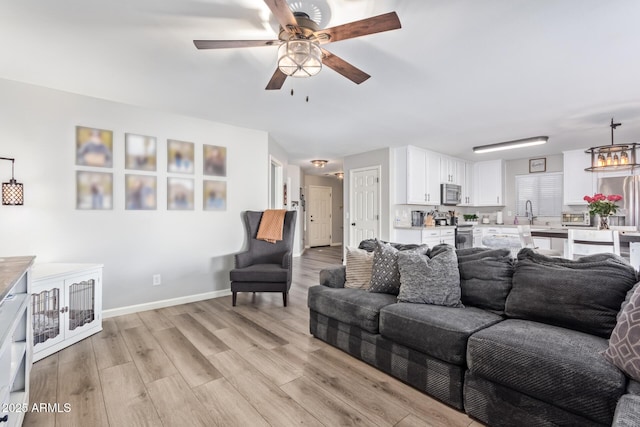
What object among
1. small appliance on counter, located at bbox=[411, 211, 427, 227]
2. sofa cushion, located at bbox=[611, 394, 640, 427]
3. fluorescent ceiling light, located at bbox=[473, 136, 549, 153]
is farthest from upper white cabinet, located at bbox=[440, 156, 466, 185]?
sofa cushion, located at bbox=[611, 394, 640, 427]

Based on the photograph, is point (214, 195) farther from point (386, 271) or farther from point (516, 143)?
point (516, 143)

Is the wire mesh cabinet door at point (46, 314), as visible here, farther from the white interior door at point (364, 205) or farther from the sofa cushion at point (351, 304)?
the white interior door at point (364, 205)

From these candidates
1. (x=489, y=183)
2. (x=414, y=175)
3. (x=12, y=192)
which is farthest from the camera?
(x=489, y=183)

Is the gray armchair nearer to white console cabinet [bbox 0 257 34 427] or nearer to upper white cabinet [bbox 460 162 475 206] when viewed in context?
white console cabinet [bbox 0 257 34 427]

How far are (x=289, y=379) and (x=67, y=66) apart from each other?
10.3ft

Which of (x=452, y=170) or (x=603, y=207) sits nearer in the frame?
(x=603, y=207)

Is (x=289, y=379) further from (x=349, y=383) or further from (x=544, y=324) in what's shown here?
(x=544, y=324)

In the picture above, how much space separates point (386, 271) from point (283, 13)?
1959mm

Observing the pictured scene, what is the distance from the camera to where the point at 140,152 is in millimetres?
3432

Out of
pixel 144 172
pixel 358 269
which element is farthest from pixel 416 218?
pixel 144 172

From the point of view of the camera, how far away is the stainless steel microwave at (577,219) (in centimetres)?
545

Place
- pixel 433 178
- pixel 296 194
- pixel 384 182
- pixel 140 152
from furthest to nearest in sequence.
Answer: pixel 296 194 < pixel 433 178 < pixel 384 182 < pixel 140 152

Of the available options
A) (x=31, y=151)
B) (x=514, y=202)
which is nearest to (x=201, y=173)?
(x=31, y=151)

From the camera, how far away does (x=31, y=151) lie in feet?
9.28
